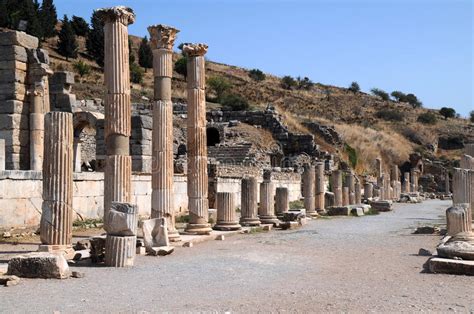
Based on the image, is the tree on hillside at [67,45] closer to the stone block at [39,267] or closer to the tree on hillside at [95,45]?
the tree on hillside at [95,45]

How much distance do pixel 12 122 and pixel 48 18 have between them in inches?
2283

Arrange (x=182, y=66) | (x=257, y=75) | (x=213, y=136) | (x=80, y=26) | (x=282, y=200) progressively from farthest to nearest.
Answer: (x=257, y=75)
(x=80, y=26)
(x=182, y=66)
(x=213, y=136)
(x=282, y=200)

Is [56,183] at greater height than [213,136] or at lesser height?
lesser

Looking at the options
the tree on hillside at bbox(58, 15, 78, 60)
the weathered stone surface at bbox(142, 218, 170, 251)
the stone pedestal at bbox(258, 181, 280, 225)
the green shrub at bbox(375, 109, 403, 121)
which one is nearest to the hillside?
the green shrub at bbox(375, 109, 403, 121)

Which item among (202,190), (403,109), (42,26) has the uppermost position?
(42,26)

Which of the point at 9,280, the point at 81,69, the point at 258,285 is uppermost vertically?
the point at 81,69

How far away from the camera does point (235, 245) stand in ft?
47.5

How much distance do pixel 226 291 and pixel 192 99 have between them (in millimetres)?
9304

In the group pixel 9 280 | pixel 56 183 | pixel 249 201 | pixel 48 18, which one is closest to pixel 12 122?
pixel 249 201

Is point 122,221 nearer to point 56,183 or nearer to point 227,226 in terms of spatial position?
point 56,183

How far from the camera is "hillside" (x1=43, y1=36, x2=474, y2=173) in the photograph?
58625 millimetres

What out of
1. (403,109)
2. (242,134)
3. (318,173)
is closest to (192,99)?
(318,173)

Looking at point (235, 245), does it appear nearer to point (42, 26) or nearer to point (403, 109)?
point (42, 26)

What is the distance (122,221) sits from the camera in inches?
417
